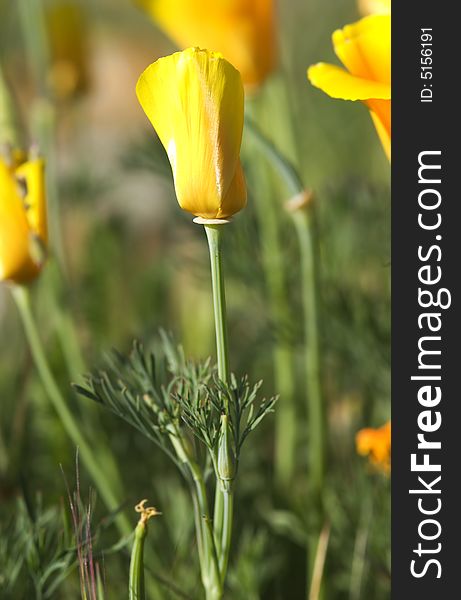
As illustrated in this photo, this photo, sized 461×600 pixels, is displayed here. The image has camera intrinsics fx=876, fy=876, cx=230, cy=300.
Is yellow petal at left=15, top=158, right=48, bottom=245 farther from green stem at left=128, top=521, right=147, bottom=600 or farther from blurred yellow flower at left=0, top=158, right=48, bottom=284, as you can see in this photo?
green stem at left=128, top=521, right=147, bottom=600

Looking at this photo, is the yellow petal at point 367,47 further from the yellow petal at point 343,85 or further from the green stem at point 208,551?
the green stem at point 208,551

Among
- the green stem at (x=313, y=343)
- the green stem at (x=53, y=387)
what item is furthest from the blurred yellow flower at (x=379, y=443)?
the green stem at (x=53, y=387)

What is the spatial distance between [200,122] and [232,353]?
53 cm

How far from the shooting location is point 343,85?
0.33m

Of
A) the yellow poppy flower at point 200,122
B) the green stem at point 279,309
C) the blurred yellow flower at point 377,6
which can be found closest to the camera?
the yellow poppy flower at point 200,122

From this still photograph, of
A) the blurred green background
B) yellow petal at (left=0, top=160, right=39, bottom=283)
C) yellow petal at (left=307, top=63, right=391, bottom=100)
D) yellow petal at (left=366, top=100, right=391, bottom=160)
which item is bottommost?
the blurred green background

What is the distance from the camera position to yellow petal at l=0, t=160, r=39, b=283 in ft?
1.27

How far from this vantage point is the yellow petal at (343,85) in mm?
323

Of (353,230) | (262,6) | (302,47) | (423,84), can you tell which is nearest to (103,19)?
(302,47)

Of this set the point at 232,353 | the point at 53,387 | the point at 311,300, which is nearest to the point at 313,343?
the point at 311,300

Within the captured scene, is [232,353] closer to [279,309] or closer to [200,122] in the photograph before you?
[279,309]

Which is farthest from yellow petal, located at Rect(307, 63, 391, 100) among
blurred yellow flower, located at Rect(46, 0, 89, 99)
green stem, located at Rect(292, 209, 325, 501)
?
blurred yellow flower, located at Rect(46, 0, 89, 99)

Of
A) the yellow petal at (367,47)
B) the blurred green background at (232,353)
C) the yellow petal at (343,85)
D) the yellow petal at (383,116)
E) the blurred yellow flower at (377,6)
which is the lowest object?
the blurred green background at (232,353)

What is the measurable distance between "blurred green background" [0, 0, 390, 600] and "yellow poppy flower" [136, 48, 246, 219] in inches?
4.7
